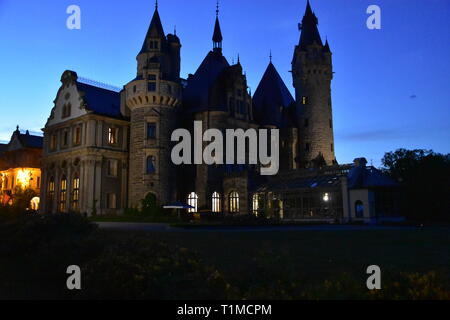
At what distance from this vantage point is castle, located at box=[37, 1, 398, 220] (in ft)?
139

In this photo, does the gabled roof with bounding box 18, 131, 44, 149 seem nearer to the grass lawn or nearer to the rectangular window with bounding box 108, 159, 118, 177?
the rectangular window with bounding box 108, 159, 118, 177

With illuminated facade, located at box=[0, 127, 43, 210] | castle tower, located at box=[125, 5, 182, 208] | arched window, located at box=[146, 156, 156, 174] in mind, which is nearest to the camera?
castle tower, located at box=[125, 5, 182, 208]

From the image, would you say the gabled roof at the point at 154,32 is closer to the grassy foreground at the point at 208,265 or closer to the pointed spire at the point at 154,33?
the pointed spire at the point at 154,33

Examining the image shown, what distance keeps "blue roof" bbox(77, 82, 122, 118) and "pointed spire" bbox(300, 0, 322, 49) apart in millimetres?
27066

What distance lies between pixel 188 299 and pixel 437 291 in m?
3.61

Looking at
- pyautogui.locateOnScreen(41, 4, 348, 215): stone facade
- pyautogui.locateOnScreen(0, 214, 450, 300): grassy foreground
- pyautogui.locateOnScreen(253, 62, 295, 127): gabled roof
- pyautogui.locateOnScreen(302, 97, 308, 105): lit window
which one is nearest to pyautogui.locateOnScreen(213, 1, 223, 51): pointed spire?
pyautogui.locateOnScreen(41, 4, 348, 215): stone facade

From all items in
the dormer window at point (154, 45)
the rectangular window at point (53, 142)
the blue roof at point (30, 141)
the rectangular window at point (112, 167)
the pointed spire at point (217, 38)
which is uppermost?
the pointed spire at point (217, 38)

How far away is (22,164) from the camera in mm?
65188

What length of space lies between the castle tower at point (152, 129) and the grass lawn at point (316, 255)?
28182 mm

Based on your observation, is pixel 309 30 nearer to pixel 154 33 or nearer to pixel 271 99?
pixel 271 99

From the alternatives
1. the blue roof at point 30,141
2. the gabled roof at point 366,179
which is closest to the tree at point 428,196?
the gabled roof at point 366,179

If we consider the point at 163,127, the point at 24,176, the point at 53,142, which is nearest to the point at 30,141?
the point at 24,176

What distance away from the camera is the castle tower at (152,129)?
44375 millimetres

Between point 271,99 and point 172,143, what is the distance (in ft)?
62.4
